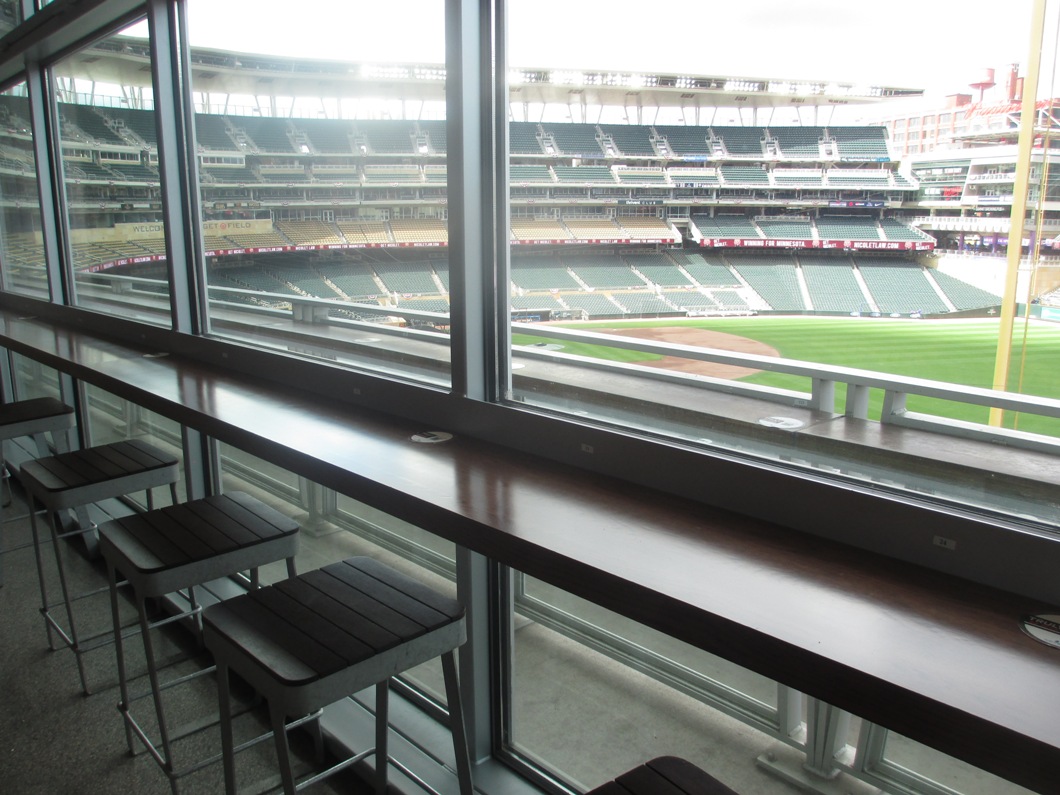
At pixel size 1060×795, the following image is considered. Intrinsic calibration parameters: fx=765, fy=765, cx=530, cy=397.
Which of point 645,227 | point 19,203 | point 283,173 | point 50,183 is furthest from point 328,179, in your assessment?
point 19,203

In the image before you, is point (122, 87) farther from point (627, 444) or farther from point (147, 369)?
point (627, 444)

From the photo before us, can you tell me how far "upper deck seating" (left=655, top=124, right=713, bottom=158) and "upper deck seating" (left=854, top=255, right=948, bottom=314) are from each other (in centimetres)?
47

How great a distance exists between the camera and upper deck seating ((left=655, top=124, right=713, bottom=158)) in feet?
5.24

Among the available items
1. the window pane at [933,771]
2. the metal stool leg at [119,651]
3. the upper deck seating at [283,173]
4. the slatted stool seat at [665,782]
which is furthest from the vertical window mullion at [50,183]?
the window pane at [933,771]

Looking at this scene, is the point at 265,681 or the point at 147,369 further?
the point at 147,369

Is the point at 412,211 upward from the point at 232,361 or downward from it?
upward

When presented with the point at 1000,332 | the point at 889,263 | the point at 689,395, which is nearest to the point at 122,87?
the point at 689,395

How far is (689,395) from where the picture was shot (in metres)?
1.55

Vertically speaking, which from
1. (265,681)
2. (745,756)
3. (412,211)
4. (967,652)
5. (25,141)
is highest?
(25,141)

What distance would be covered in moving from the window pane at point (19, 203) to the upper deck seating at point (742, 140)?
3.99 meters

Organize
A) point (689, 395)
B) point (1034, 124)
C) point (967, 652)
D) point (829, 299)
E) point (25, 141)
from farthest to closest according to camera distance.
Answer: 1. point (25, 141)
2. point (689, 395)
3. point (829, 299)
4. point (1034, 124)
5. point (967, 652)

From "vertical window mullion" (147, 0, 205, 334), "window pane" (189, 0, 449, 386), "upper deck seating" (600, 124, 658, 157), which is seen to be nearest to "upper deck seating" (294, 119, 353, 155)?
"window pane" (189, 0, 449, 386)

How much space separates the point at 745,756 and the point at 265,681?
99 centimetres

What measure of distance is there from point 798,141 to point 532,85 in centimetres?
58
